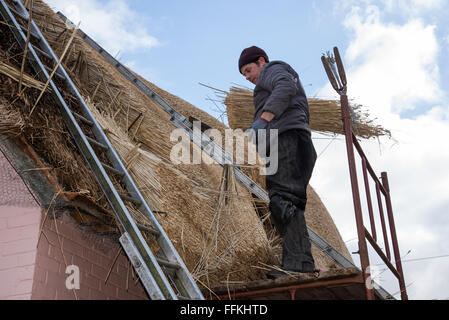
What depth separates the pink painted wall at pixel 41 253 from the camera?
293 cm

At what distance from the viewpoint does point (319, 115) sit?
15.5ft

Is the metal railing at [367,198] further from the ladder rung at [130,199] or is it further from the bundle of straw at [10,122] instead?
the bundle of straw at [10,122]

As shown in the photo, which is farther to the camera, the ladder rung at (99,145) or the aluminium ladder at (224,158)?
the aluminium ladder at (224,158)

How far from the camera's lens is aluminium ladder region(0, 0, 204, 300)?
2.65 m

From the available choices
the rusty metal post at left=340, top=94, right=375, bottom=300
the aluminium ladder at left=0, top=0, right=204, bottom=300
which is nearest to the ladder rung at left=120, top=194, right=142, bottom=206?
the aluminium ladder at left=0, top=0, right=204, bottom=300

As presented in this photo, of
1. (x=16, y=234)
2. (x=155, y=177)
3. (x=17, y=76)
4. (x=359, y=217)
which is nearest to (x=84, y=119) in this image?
(x=17, y=76)

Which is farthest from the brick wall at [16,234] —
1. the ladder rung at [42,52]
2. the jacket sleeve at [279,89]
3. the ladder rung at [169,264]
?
the jacket sleeve at [279,89]

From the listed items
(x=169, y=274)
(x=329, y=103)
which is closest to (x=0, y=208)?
(x=169, y=274)

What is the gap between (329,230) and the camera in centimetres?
628

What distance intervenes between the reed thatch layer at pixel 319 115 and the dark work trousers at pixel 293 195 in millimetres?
1198

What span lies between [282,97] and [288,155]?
343 millimetres

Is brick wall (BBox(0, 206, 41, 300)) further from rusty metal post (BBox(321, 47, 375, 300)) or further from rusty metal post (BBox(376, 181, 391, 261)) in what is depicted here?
rusty metal post (BBox(376, 181, 391, 261))

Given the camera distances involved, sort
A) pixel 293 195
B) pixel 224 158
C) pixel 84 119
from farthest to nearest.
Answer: pixel 224 158, pixel 84 119, pixel 293 195

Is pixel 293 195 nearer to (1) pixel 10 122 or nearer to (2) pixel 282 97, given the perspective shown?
(2) pixel 282 97
